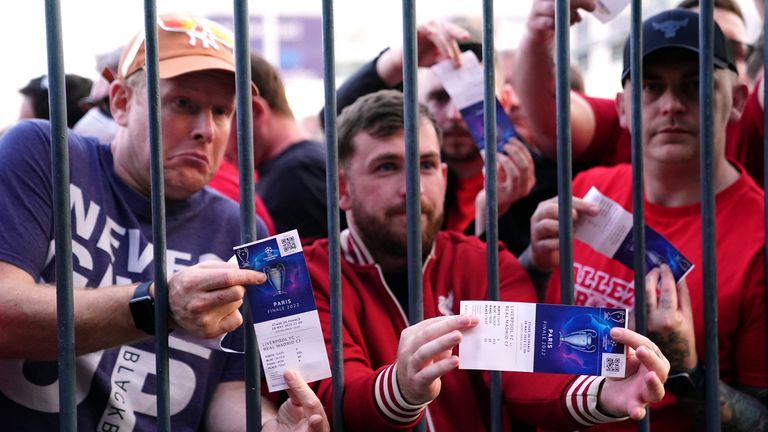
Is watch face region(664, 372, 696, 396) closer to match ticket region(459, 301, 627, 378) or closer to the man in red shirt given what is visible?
the man in red shirt

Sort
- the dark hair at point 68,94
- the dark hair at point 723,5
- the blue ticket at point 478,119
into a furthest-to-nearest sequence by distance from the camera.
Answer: the dark hair at point 68,94 → the dark hair at point 723,5 → the blue ticket at point 478,119

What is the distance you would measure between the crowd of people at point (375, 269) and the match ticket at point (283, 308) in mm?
33

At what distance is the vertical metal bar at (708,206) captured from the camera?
183cm

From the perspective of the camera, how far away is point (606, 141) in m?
3.20

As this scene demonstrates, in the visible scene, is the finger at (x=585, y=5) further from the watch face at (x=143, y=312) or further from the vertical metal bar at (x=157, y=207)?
the watch face at (x=143, y=312)

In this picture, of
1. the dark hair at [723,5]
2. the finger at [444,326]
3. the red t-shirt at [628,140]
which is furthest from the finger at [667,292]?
the dark hair at [723,5]

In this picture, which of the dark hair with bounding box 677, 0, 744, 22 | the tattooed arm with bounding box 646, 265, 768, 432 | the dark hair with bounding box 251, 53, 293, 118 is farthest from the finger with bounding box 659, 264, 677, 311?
the dark hair with bounding box 251, 53, 293, 118

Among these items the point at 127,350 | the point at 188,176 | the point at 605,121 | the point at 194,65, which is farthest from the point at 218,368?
the point at 605,121

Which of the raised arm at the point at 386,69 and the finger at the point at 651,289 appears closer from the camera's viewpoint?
the finger at the point at 651,289

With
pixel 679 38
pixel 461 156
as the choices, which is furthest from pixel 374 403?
pixel 461 156

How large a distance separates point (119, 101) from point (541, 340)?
4.65 feet

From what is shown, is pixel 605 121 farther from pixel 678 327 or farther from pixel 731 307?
pixel 678 327

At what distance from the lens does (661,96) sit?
2.54 m

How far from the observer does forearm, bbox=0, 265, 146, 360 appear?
1744 mm
